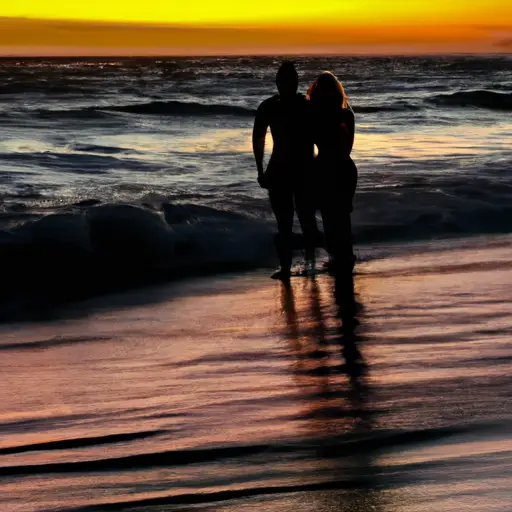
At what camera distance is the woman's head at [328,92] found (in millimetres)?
7195

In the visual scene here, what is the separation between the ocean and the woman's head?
4.62 feet

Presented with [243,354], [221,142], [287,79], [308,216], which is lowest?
[221,142]

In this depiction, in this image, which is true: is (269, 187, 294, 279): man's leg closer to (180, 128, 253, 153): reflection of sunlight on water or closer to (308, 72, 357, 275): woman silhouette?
(308, 72, 357, 275): woman silhouette

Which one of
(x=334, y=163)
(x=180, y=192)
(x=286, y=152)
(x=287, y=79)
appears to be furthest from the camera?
(x=180, y=192)

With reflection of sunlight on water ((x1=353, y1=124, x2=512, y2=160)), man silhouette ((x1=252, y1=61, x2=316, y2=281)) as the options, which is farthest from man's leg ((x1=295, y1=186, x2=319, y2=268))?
reflection of sunlight on water ((x1=353, y1=124, x2=512, y2=160))

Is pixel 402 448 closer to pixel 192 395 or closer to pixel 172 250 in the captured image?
pixel 192 395

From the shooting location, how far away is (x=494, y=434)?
387 centimetres

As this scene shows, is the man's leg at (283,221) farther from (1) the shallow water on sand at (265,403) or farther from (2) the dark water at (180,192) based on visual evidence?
(2) the dark water at (180,192)

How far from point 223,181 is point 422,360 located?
9.38m

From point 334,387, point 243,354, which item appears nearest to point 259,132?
point 243,354

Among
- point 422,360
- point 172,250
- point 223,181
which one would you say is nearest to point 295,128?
point 172,250

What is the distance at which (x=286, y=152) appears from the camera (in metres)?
7.70

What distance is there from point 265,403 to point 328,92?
3.45m

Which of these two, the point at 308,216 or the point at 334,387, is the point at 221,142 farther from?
the point at 334,387
